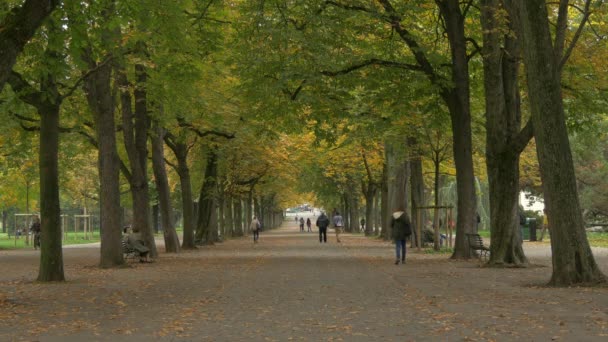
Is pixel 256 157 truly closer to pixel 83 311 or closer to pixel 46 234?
pixel 46 234

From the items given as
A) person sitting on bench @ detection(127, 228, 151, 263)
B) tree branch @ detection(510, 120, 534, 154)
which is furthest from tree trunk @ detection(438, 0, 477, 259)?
person sitting on bench @ detection(127, 228, 151, 263)

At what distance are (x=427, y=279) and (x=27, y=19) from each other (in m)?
9.82

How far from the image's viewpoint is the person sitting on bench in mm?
25906

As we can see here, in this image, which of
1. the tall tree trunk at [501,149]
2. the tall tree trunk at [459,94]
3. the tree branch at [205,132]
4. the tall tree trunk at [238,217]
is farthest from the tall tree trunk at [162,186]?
the tall tree trunk at [238,217]

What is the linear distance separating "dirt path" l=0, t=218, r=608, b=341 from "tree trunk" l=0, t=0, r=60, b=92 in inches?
138

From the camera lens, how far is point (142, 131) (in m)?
27.9

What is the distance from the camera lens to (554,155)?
14477 millimetres

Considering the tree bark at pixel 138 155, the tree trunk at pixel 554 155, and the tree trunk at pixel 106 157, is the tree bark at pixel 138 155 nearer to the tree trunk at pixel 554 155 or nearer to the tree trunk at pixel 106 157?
the tree trunk at pixel 106 157

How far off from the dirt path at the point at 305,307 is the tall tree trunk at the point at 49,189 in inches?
31.6

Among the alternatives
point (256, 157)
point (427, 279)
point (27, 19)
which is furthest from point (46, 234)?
point (256, 157)

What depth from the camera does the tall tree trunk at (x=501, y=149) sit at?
2083cm

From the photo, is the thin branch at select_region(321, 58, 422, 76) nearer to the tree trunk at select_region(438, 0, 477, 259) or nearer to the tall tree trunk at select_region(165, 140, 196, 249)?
the tree trunk at select_region(438, 0, 477, 259)

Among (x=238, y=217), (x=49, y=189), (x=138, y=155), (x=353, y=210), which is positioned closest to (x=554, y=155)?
(x=49, y=189)

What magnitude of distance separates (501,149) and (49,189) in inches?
434
